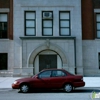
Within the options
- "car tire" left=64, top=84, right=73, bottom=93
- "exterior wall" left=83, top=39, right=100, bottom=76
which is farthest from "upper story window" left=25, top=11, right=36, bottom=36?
"car tire" left=64, top=84, right=73, bottom=93

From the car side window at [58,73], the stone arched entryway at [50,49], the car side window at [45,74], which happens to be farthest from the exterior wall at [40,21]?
the car side window at [45,74]

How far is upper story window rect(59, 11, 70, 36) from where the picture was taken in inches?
1064

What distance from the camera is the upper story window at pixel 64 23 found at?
27.0 meters

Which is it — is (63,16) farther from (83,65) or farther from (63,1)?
(83,65)

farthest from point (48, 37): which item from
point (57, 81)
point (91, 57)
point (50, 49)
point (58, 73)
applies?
point (57, 81)

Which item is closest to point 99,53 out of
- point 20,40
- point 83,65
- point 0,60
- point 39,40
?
point 83,65

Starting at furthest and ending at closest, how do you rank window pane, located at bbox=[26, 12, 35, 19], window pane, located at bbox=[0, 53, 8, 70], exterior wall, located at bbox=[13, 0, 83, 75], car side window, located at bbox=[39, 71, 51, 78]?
window pane, located at bbox=[0, 53, 8, 70] < window pane, located at bbox=[26, 12, 35, 19] < exterior wall, located at bbox=[13, 0, 83, 75] < car side window, located at bbox=[39, 71, 51, 78]

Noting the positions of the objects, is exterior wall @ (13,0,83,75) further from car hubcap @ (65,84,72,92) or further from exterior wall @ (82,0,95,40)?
car hubcap @ (65,84,72,92)

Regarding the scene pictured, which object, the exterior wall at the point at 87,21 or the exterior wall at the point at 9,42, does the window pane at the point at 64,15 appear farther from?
the exterior wall at the point at 9,42

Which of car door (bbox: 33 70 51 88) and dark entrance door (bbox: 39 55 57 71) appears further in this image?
dark entrance door (bbox: 39 55 57 71)

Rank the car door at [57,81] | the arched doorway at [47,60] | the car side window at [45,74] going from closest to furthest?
the car door at [57,81] → the car side window at [45,74] → the arched doorway at [47,60]

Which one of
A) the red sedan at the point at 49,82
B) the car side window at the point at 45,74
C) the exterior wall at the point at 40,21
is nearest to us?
the red sedan at the point at 49,82

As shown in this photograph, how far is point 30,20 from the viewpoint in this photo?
88.4 ft

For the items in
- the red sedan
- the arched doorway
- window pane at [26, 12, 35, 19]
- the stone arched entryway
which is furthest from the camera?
window pane at [26, 12, 35, 19]
